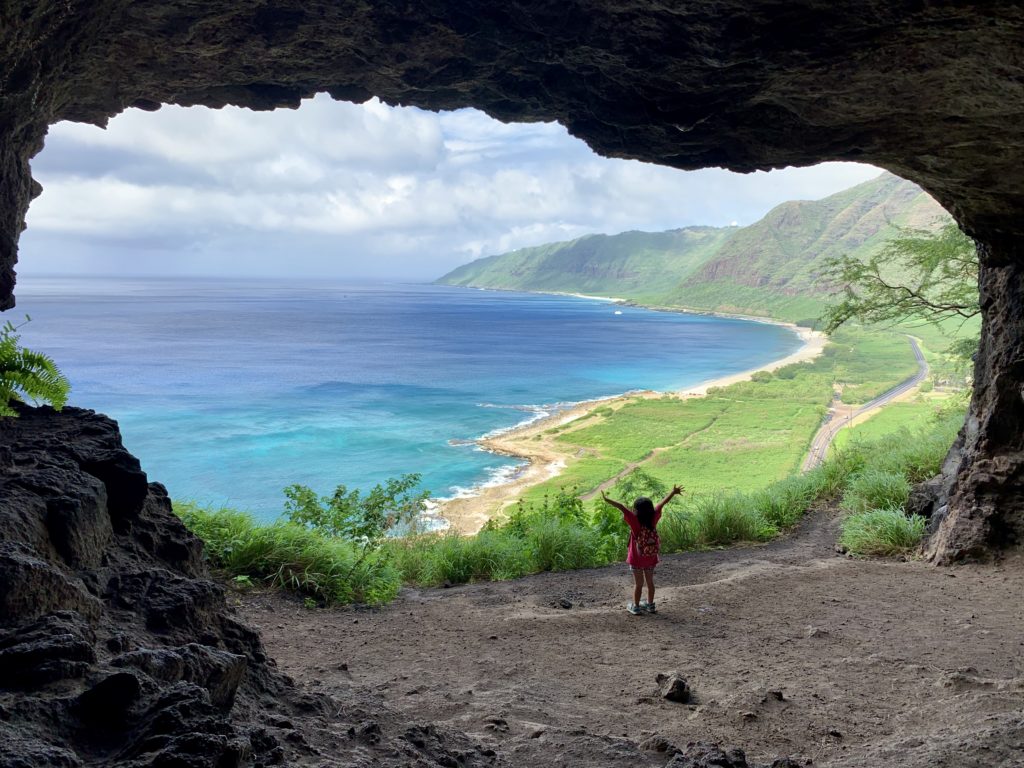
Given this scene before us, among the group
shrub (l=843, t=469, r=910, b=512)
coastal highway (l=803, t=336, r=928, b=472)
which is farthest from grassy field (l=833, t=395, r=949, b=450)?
shrub (l=843, t=469, r=910, b=512)

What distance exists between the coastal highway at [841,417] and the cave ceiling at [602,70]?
78.0 feet

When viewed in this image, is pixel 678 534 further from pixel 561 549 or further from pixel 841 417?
pixel 841 417

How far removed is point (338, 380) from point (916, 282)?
55758 mm

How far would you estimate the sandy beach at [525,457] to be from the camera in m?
25.7

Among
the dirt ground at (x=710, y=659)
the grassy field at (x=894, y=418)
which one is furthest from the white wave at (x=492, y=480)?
the dirt ground at (x=710, y=659)

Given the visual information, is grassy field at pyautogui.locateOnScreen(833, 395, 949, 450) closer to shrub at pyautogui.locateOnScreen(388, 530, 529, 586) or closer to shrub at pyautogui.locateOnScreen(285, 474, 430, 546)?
shrub at pyautogui.locateOnScreen(388, 530, 529, 586)

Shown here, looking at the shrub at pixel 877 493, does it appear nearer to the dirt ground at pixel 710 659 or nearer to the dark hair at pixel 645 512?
the dirt ground at pixel 710 659

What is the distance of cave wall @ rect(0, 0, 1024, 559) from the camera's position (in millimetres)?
4168

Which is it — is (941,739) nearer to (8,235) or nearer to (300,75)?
(300,75)

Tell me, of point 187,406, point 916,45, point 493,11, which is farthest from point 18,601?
point 187,406

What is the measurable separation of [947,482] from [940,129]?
5638 millimetres

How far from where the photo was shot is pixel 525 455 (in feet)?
120

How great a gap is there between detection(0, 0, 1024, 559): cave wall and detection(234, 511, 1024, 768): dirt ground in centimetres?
403

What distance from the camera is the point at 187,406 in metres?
51.0
